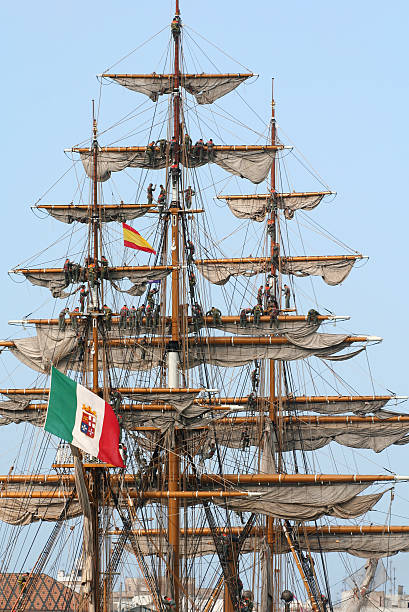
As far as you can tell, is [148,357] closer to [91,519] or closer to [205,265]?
[205,265]

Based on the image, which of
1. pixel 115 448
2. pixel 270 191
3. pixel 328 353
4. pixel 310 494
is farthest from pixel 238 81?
pixel 115 448

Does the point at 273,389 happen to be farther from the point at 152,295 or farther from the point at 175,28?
the point at 175,28

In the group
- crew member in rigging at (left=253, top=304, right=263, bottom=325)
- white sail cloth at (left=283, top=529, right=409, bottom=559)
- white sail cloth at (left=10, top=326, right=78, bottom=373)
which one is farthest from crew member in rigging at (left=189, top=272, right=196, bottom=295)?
white sail cloth at (left=283, top=529, right=409, bottom=559)

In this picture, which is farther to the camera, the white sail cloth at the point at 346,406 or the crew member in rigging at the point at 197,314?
the white sail cloth at the point at 346,406

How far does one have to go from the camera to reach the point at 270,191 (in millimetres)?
65188

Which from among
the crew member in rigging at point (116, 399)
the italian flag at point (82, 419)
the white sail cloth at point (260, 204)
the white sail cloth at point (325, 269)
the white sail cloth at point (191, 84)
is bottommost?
the italian flag at point (82, 419)

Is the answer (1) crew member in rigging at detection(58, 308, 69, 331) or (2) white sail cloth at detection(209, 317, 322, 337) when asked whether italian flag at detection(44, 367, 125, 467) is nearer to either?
(1) crew member in rigging at detection(58, 308, 69, 331)

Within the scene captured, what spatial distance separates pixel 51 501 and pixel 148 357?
7386 mm

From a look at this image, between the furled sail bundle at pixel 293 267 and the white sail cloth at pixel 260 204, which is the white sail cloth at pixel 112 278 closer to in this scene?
the furled sail bundle at pixel 293 267

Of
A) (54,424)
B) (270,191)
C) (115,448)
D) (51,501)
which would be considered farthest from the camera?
(270,191)

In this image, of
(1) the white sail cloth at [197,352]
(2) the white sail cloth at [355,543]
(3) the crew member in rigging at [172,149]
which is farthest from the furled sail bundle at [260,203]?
(2) the white sail cloth at [355,543]

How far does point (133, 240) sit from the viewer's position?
55.7m

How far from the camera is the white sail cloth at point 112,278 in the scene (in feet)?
176

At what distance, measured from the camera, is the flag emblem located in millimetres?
42625
